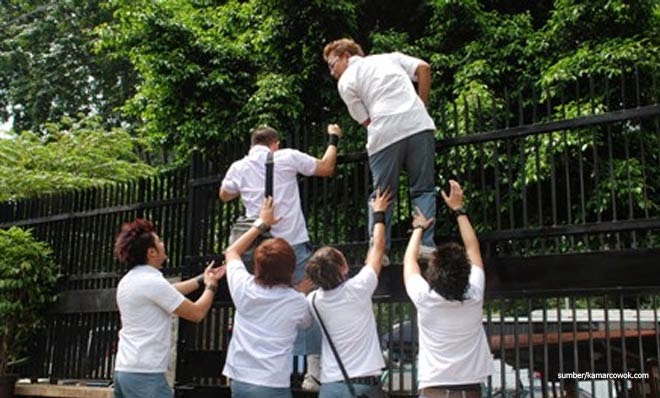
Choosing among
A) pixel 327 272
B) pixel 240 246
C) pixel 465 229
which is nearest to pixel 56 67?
pixel 240 246

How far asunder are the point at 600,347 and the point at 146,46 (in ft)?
30.2

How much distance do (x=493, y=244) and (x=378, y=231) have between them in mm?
1319

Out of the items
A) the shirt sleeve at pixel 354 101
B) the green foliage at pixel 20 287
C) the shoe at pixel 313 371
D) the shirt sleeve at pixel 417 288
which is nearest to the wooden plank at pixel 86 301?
the green foliage at pixel 20 287

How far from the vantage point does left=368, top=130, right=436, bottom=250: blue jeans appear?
17.0 feet

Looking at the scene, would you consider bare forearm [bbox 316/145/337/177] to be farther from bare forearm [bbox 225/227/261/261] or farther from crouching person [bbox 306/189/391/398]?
crouching person [bbox 306/189/391/398]

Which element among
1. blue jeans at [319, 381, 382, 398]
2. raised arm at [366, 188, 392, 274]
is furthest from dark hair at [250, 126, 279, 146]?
blue jeans at [319, 381, 382, 398]

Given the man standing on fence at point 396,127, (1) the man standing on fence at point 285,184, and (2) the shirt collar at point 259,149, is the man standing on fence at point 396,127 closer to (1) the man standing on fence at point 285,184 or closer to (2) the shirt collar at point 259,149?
(1) the man standing on fence at point 285,184

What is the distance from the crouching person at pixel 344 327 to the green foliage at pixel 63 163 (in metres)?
10.4

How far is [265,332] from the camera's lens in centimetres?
409

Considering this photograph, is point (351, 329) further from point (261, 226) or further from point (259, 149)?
point (259, 149)

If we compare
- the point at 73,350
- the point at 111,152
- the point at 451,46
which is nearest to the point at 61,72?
the point at 111,152

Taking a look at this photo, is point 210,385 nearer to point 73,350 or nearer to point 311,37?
point 73,350

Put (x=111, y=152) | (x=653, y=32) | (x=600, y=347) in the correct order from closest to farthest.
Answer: (x=600, y=347), (x=653, y=32), (x=111, y=152)

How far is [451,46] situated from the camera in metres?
12.3
